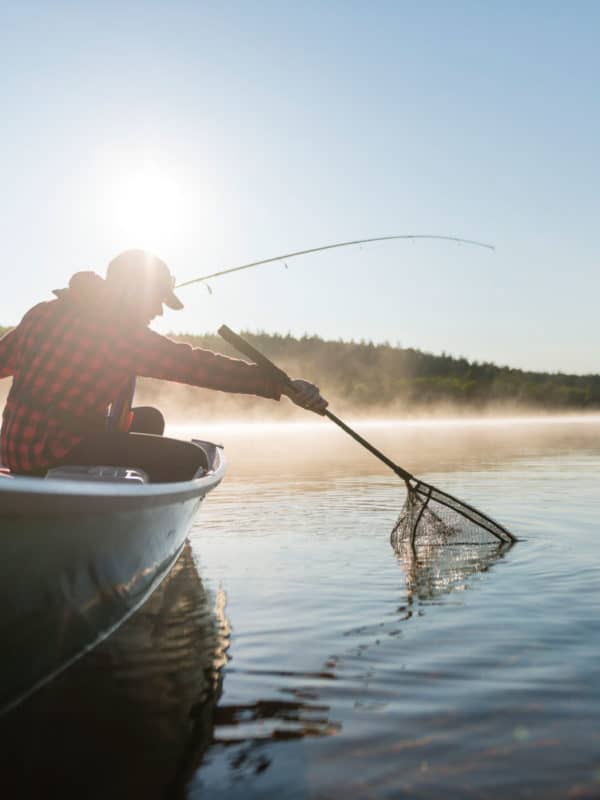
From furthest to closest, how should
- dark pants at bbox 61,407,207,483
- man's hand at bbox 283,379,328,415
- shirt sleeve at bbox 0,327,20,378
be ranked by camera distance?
man's hand at bbox 283,379,328,415 < shirt sleeve at bbox 0,327,20,378 < dark pants at bbox 61,407,207,483

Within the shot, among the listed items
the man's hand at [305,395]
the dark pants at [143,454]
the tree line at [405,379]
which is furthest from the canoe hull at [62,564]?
the tree line at [405,379]

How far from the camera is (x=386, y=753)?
2984 mm

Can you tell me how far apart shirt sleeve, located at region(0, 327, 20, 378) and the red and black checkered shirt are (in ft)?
0.51

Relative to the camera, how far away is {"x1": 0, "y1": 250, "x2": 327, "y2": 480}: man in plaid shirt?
4137 mm

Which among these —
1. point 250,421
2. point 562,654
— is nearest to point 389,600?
point 562,654

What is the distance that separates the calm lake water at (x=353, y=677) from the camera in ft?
9.24

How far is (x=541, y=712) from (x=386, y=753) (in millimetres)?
692

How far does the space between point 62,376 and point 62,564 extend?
113cm

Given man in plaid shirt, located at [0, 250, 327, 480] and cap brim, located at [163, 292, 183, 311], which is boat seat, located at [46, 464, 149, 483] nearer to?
man in plaid shirt, located at [0, 250, 327, 480]

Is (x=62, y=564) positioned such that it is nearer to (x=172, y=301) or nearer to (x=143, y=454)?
(x=143, y=454)

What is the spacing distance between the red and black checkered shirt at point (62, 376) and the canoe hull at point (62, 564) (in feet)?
1.94

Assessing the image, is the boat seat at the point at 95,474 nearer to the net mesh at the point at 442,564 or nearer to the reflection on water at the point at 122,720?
the reflection on water at the point at 122,720

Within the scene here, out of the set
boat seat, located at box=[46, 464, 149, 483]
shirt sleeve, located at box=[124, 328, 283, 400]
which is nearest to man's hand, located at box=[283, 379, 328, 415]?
shirt sleeve, located at box=[124, 328, 283, 400]

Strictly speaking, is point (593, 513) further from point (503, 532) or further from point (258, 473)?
point (258, 473)
